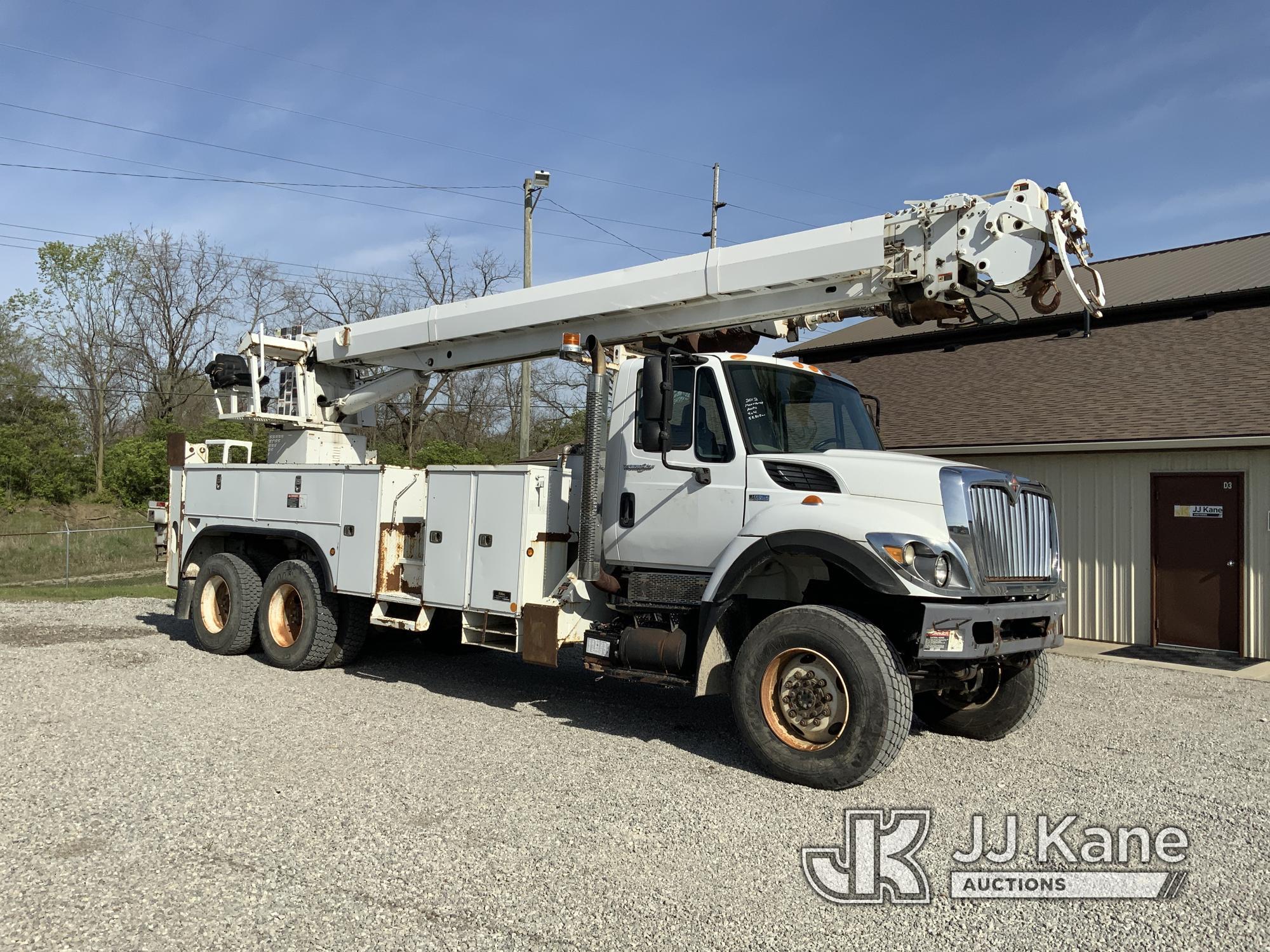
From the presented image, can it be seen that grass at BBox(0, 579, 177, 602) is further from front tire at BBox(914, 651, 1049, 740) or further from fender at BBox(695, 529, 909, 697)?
front tire at BBox(914, 651, 1049, 740)

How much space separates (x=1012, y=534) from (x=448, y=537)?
14.7 ft

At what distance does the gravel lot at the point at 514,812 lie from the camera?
4047 millimetres

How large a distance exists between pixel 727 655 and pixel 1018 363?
10907 mm

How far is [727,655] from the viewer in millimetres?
6758

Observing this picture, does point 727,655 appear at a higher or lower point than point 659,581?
lower

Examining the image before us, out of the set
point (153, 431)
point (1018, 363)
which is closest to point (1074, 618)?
point (1018, 363)

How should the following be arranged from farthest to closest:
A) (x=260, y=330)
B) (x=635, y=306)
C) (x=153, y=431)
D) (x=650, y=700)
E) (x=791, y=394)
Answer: (x=153, y=431) → (x=260, y=330) → (x=650, y=700) → (x=635, y=306) → (x=791, y=394)

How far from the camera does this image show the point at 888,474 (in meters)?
6.31

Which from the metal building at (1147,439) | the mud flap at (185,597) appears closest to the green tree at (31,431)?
the mud flap at (185,597)

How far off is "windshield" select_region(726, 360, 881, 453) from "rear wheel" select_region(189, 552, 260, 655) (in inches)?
239

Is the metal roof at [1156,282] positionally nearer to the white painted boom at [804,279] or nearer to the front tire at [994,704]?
the white painted boom at [804,279]

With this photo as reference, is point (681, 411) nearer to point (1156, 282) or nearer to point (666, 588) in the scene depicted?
point (666, 588)

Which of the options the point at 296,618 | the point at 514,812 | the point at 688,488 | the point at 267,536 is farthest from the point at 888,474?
the point at 267,536

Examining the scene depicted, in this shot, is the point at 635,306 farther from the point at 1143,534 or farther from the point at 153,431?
the point at 153,431
